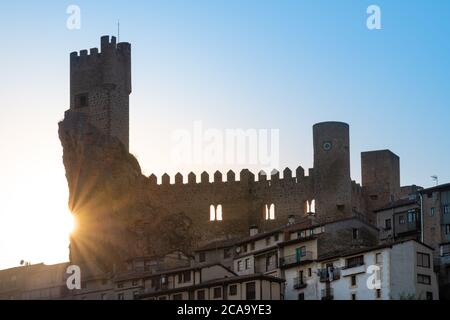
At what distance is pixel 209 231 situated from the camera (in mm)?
97562

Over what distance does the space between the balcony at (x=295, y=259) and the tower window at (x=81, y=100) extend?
90.7 feet

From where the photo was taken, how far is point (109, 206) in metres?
97.2

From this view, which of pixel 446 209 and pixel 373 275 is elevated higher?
pixel 446 209

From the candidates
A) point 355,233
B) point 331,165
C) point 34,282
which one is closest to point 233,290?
point 355,233

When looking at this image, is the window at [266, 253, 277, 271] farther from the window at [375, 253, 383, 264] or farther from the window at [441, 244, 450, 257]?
the window at [441, 244, 450, 257]

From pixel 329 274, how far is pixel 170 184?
1143 inches

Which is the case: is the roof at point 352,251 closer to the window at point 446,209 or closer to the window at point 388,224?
the window at point 446,209

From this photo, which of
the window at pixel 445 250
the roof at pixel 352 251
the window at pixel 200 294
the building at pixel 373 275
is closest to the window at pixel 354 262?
the building at pixel 373 275

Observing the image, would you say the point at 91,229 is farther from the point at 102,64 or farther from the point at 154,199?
the point at 102,64

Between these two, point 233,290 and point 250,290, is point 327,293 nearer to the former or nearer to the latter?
point 250,290

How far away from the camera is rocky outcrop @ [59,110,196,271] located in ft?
313

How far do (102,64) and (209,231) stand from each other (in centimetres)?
1383

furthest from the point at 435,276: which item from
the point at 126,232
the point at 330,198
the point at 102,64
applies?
the point at 102,64
